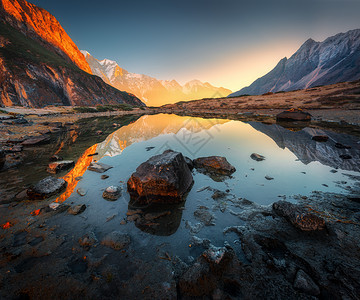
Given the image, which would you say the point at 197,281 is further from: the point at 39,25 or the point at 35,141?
the point at 39,25

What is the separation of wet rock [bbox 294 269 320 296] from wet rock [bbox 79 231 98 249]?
4.36m

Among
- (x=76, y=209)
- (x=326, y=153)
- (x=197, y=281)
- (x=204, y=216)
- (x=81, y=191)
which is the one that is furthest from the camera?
(x=326, y=153)

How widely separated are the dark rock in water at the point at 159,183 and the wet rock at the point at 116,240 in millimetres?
1470

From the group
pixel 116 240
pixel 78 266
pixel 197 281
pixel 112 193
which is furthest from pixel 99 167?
pixel 197 281

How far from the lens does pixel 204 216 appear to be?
15.1 ft

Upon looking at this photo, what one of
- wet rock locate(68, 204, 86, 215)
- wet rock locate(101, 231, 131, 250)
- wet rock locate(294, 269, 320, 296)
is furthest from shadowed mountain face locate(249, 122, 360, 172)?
wet rock locate(68, 204, 86, 215)

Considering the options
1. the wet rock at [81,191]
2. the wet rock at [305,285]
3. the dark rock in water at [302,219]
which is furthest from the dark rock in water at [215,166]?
the wet rock at [81,191]

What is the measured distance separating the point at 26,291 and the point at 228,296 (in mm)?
3508

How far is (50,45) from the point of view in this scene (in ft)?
400

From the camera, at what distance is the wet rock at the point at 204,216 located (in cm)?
436

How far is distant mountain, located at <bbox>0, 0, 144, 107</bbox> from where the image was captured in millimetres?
65375

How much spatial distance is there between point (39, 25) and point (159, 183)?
7749 inches

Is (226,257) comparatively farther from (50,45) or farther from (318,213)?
(50,45)

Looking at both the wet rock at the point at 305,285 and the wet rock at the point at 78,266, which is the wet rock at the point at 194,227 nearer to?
the wet rock at the point at 305,285
